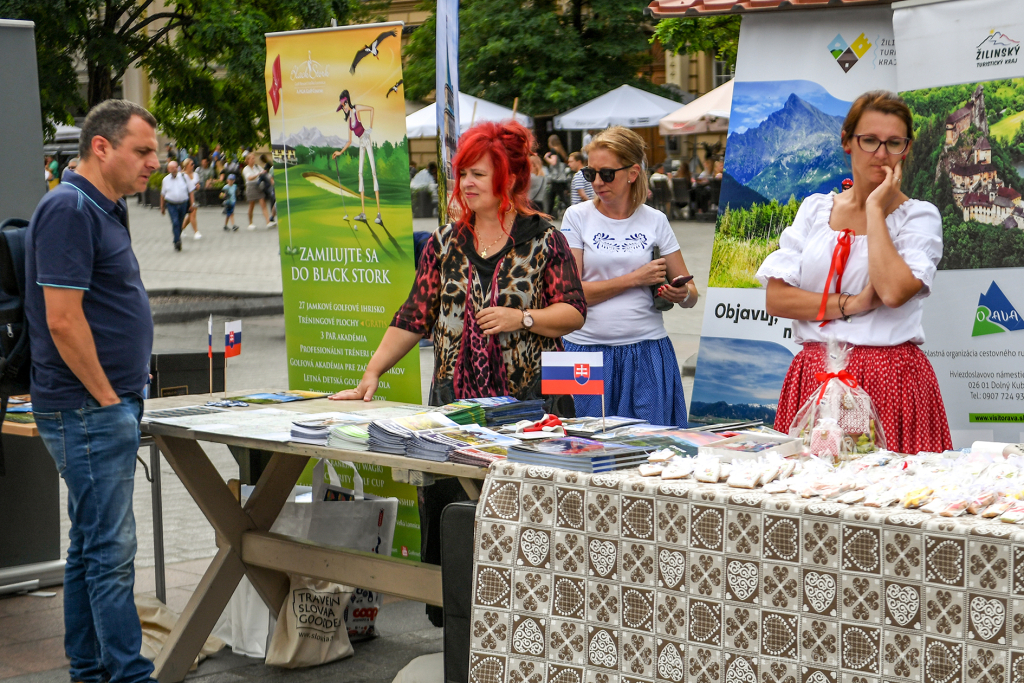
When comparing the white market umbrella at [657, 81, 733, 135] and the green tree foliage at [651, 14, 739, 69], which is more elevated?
the green tree foliage at [651, 14, 739, 69]

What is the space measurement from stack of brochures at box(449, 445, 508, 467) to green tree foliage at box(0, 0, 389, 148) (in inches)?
380

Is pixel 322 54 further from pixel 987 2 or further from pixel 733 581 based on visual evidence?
pixel 733 581

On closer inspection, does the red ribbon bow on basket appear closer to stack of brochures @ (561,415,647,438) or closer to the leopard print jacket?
stack of brochures @ (561,415,647,438)

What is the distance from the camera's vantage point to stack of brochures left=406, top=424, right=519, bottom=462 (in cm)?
304

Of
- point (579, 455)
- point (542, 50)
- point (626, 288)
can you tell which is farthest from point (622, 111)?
point (579, 455)

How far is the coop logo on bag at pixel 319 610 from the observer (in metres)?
4.12

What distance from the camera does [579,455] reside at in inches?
106

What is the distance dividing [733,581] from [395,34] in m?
3.12

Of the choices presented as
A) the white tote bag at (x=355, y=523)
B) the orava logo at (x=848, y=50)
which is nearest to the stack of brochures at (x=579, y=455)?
the white tote bag at (x=355, y=523)

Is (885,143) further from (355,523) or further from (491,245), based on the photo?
(355,523)

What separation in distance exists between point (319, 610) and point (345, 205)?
181 centimetres

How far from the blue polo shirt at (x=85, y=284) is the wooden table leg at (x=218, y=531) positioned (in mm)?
419

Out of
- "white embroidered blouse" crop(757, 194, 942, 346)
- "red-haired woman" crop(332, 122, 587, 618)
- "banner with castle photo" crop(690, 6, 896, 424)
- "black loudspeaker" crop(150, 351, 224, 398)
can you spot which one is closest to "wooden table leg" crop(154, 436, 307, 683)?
"red-haired woman" crop(332, 122, 587, 618)

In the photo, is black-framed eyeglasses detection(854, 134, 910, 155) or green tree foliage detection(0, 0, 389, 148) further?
green tree foliage detection(0, 0, 389, 148)
